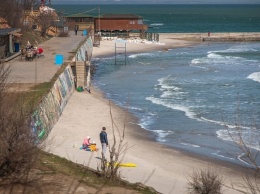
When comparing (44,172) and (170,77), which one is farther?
(170,77)

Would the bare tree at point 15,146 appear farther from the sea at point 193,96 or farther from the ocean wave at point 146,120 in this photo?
the ocean wave at point 146,120

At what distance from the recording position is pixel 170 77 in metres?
46.8

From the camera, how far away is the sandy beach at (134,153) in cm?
1941

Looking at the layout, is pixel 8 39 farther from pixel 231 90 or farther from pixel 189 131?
pixel 189 131

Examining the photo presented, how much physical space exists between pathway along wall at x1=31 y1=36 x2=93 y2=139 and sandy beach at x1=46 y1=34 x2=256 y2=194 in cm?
37

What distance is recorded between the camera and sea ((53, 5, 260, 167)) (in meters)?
24.9

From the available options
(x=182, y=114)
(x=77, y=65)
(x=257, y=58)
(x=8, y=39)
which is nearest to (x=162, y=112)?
(x=182, y=114)

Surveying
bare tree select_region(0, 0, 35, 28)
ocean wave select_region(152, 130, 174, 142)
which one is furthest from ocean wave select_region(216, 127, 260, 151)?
bare tree select_region(0, 0, 35, 28)

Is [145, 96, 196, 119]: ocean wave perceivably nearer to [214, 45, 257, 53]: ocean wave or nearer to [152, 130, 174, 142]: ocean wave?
[152, 130, 174, 142]: ocean wave

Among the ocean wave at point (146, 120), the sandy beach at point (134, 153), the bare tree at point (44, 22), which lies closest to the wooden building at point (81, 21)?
the bare tree at point (44, 22)

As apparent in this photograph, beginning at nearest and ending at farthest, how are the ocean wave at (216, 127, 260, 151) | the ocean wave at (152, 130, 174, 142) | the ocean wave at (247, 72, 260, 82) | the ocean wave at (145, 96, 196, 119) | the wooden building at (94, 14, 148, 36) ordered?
the ocean wave at (216, 127, 260, 151) < the ocean wave at (152, 130, 174, 142) < the ocean wave at (145, 96, 196, 119) < the ocean wave at (247, 72, 260, 82) < the wooden building at (94, 14, 148, 36)

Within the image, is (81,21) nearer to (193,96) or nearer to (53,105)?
(193,96)

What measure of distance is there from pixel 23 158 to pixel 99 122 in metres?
14.4

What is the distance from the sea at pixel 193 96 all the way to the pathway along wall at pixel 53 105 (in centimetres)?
297
